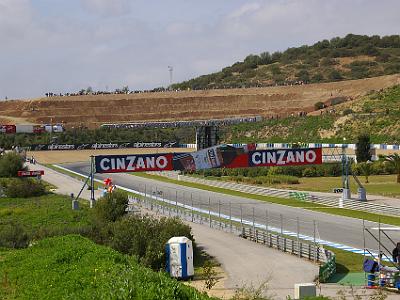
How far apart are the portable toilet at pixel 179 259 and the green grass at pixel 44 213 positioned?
12080mm

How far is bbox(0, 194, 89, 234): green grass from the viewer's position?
4116cm

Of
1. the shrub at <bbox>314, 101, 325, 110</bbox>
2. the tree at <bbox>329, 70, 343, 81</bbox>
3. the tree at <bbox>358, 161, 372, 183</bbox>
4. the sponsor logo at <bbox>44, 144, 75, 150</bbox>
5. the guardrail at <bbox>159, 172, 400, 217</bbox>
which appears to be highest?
the tree at <bbox>329, 70, 343, 81</bbox>

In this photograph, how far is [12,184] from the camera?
6262 centimetres

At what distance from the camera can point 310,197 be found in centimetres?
5262

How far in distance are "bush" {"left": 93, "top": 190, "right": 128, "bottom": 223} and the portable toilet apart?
43.0 ft

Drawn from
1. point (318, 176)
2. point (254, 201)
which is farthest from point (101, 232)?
point (318, 176)

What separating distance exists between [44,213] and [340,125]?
225 feet

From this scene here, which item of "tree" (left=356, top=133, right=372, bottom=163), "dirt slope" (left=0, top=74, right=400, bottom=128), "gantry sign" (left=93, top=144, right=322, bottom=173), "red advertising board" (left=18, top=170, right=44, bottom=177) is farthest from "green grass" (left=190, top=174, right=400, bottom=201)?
"dirt slope" (left=0, top=74, right=400, bottom=128)

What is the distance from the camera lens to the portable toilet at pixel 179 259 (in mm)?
25797

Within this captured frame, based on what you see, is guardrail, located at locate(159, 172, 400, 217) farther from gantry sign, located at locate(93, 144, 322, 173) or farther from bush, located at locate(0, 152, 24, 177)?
bush, located at locate(0, 152, 24, 177)

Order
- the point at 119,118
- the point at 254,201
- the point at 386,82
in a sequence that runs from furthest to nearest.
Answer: the point at 119,118 < the point at 386,82 < the point at 254,201

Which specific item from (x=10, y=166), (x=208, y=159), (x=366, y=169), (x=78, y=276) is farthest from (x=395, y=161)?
(x=78, y=276)

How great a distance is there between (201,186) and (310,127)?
48.6 metres

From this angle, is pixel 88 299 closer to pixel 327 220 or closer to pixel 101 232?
pixel 101 232
